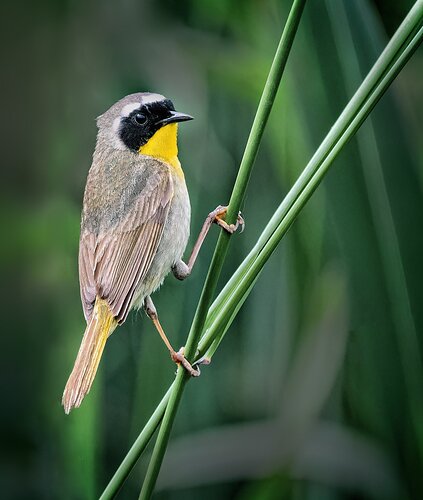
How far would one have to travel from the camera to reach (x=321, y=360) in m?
1.16

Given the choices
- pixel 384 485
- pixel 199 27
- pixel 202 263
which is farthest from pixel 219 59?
pixel 384 485

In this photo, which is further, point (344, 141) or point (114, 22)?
point (114, 22)

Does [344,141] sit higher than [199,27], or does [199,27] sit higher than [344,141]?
[199,27]

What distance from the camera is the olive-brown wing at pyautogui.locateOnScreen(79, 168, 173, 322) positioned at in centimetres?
92

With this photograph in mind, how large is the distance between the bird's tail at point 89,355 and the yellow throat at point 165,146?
21cm

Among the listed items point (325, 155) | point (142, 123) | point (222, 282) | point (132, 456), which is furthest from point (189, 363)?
point (222, 282)

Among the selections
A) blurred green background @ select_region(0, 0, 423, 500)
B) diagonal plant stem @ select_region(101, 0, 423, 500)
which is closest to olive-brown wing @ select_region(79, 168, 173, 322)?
blurred green background @ select_region(0, 0, 423, 500)

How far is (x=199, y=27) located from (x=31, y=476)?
73 cm

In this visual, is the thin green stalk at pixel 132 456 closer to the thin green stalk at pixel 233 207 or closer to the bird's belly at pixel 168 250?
the thin green stalk at pixel 233 207

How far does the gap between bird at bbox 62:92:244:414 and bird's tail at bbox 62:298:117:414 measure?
0.15 ft

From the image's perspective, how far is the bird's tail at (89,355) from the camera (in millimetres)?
749

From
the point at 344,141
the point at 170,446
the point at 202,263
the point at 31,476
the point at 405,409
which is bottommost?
the point at 31,476

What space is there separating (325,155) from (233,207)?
0.29ft

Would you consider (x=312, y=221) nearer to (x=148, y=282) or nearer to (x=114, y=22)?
(x=148, y=282)
